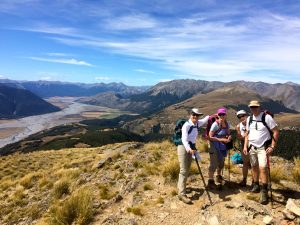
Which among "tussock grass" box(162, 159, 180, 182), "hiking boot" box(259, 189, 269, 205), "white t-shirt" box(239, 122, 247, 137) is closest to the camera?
"hiking boot" box(259, 189, 269, 205)

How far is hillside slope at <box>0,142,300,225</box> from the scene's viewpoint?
11711 mm

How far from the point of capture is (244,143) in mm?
13227

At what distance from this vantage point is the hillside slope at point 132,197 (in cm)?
1171

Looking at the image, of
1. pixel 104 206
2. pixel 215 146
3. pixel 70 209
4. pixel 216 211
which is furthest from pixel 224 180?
pixel 70 209

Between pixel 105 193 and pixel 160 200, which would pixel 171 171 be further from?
pixel 105 193

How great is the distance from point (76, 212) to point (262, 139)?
26.5 feet

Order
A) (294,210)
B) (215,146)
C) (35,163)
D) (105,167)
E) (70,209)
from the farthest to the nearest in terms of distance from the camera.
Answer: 1. (35,163)
2. (105,167)
3. (215,146)
4. (70,209)
5. (294,210)

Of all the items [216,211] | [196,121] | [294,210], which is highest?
[196,121]

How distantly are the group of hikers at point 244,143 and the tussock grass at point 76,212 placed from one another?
3910 millimetres

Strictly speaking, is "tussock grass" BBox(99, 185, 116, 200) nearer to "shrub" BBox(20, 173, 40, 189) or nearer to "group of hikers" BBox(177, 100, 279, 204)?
"group of hikers" BBox(177, 100, 279, 204)

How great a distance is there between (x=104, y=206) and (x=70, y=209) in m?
1.96

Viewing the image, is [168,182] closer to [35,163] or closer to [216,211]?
[216,211]

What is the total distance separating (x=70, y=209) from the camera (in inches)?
491

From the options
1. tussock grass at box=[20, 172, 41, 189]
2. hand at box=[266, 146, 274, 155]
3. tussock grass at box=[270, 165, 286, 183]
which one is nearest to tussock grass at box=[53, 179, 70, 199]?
tussock grass at box=[20, 172, 41, 189]
